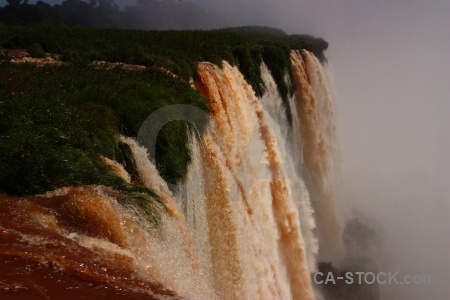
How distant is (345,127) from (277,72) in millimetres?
30793

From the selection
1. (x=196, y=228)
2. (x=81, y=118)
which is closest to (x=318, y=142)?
(x=196, y=228)

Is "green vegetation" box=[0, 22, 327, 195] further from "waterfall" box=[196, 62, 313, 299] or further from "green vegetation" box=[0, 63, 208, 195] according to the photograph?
"waterfall" box=[196, 62, 313, 299]

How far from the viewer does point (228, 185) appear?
852 centimetres

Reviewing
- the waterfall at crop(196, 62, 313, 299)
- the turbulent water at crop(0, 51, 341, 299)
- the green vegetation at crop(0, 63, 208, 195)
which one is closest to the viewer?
the turbulent water at crop(0, 51, 341, 299)

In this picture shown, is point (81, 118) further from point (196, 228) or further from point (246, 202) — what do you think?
point (246, 202)

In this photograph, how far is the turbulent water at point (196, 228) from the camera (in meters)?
3.89

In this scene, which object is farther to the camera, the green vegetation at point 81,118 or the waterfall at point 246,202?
the waterfall at point 246,202

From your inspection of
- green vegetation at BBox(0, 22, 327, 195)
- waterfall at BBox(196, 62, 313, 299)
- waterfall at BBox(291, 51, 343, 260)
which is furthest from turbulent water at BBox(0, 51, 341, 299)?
waterfall at BBox(291, 51, 343, 260)

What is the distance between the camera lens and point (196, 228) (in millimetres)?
7355

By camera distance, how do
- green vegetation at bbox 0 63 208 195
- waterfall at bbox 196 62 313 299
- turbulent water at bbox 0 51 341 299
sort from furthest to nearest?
waterfall at bbox 196 62 313 299 < green vegetation at bbox 0 63 208 195 < turbulent water at bbox 0 51 341 299

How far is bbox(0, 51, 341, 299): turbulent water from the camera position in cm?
389

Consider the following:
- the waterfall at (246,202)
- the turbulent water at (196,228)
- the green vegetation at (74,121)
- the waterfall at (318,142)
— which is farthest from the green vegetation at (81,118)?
the waterfall at (318,142)

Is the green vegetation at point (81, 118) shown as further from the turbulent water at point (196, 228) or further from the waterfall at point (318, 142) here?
the waterfall at point (318, 142)

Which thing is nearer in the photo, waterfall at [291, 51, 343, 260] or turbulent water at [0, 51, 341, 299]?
turbulent water at [0, 51, 341, 299]
